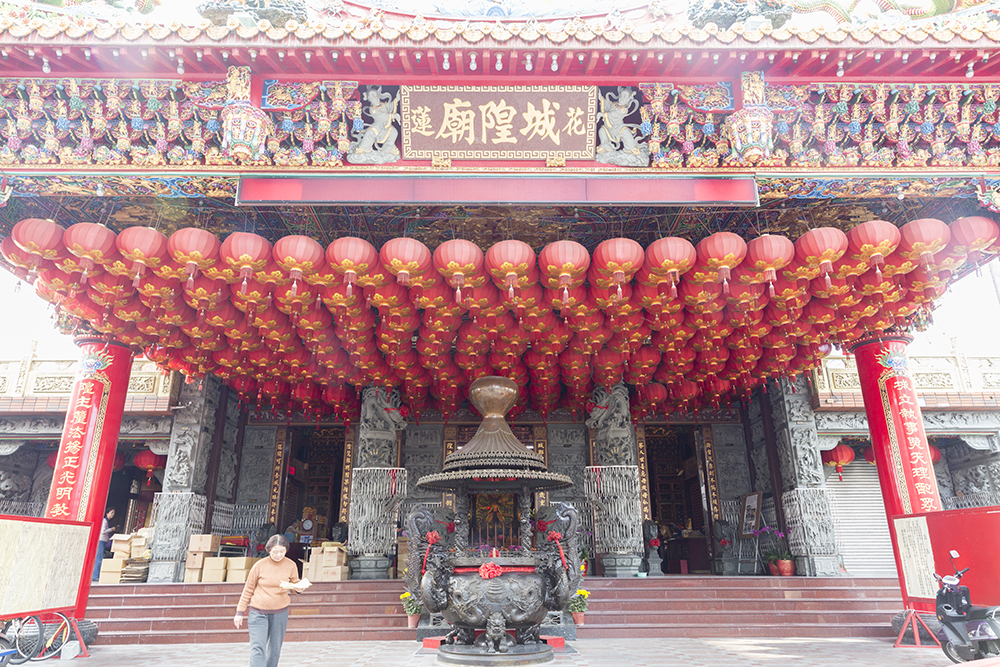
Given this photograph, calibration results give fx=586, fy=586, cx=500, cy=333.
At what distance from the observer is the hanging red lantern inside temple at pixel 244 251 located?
5.64 m

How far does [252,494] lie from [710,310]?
31.3 ft

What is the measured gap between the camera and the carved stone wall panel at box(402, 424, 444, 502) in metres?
11.8

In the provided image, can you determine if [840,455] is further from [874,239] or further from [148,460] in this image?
[148,460]

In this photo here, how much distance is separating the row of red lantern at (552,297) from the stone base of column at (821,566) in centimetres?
345

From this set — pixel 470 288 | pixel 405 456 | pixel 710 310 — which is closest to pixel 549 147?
pixel 470 288

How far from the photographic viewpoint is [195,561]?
344 inches

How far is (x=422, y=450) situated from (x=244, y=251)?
7.15 meters

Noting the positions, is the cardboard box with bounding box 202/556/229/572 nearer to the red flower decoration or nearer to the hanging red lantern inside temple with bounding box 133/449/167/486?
the hanging red lantern inside temple with bounding box 133/449/167/486

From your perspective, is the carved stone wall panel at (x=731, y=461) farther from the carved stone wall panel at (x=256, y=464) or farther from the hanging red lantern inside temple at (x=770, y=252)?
the carved stone wall panel at (x=256, y=464)

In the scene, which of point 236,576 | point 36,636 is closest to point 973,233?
point 36,636

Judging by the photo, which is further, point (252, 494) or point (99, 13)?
point (252, 494)

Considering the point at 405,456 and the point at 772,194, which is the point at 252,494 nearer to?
the point at 405,456

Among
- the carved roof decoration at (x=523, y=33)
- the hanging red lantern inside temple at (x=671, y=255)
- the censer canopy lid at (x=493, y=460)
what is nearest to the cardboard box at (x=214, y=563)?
the censer canopy lid at (x=493, y=460)

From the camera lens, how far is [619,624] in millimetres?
7289
